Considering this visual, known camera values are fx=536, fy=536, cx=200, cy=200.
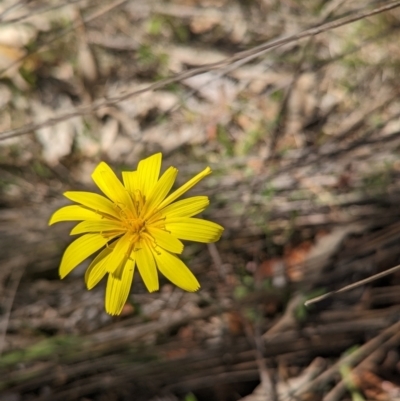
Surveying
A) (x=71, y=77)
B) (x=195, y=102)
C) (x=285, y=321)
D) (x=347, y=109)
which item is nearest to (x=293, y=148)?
(x=347, y=109)

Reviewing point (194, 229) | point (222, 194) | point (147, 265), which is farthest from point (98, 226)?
point (222, 194)

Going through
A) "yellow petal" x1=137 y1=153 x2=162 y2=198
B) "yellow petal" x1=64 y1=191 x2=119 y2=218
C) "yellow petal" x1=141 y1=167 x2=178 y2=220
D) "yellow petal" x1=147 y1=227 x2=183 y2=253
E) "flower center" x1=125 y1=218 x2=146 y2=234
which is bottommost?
"yellow petal" x1=147 y1=227 x2=183 y2=253

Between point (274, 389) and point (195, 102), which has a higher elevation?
point (195, 102)

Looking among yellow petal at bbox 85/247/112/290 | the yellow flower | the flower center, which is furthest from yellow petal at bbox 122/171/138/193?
yellow petal at bbox 85/247/112/290

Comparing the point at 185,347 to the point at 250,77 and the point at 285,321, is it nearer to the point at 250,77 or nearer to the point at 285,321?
the point at 285,321

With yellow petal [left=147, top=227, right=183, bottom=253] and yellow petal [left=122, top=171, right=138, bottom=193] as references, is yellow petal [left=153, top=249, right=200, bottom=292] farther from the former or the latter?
yellow petal [left=122, top=171, right=138, bottom=193]

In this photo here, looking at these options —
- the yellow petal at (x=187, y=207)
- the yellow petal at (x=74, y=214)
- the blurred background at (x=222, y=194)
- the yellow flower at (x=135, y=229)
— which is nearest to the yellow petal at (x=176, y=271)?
the yellow flower at (x=135, y=229)

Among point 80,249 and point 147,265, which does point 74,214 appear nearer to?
point 80,249
